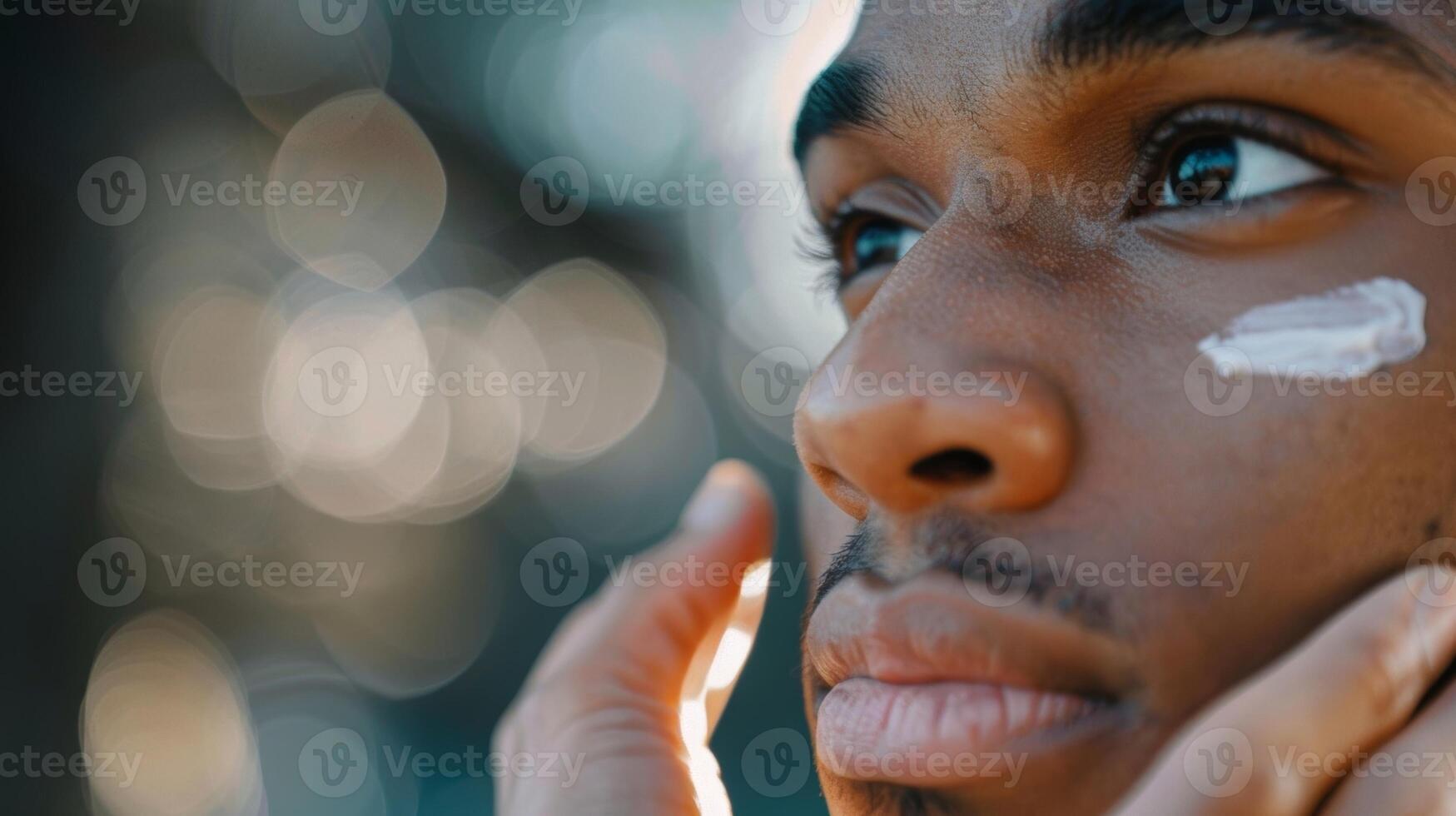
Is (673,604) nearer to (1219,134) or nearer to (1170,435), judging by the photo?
(1170,435)

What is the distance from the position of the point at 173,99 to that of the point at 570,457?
13.3 feet

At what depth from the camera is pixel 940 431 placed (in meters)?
1.18

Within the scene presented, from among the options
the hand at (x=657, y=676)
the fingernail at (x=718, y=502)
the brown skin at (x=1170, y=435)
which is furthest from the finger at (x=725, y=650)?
the brown skin at (x=1170, y=435)

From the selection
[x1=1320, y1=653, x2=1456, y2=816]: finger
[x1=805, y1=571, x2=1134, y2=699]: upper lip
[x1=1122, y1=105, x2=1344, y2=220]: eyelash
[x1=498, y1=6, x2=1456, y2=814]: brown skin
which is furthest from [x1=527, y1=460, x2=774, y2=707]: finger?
[x1=1320, y1=653, x2=1456, y2=816]: finger

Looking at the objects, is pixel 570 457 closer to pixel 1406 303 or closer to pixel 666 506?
pixel 666 506

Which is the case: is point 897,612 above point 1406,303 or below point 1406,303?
below

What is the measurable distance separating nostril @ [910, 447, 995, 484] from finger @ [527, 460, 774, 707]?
2.68ft

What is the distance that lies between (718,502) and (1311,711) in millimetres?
1213

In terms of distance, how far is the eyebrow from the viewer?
1167 millimetres

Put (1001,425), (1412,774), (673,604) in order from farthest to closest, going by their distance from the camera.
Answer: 1. (673,604)
2. (1001,425)
3. (1412,774)

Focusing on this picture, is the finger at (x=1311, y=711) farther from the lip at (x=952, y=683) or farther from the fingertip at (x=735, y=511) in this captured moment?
the fingertip at (x=735, y=511)

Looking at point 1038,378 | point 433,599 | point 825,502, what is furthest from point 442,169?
point 1038,378

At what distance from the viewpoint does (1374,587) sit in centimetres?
109

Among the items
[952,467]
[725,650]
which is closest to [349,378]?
[725,650]
